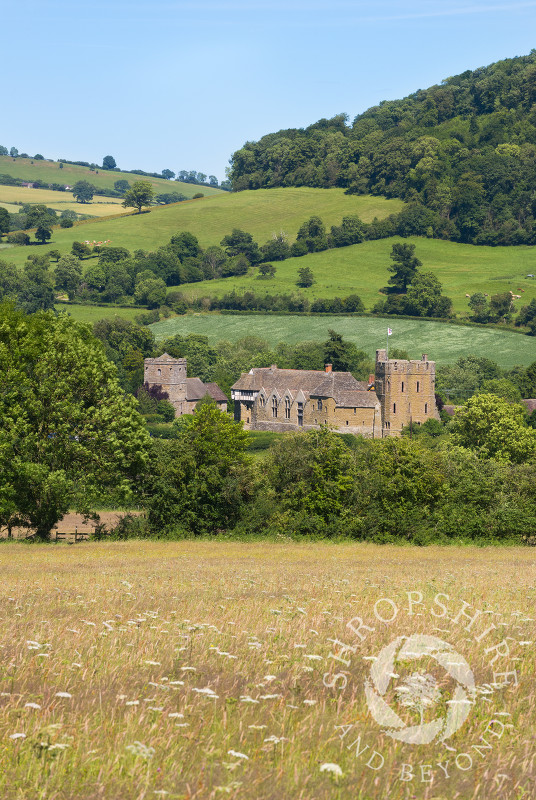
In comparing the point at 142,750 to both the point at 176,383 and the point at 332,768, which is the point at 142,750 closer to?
the point at 332,768

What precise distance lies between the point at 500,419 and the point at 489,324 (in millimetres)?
79909

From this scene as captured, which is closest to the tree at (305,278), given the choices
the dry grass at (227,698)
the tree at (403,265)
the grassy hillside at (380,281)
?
the grassy hillside at (380,281)

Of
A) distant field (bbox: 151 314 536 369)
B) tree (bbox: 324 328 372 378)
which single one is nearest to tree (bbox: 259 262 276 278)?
distant field (bbox: 151 314 536 369)

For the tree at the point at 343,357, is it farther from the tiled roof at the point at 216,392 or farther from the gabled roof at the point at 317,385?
the tiled roof at the point at 216,392

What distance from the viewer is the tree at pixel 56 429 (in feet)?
128

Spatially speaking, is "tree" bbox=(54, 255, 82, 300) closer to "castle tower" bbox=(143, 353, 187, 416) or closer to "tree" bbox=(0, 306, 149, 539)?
"castle tower" bbox=(143, 353, 187, 416)

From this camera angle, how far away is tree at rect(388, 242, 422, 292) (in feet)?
604

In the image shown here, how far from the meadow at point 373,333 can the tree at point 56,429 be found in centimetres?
10638

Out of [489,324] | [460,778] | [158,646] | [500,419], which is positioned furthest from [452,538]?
[489,324]

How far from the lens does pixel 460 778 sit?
7094 millimetres

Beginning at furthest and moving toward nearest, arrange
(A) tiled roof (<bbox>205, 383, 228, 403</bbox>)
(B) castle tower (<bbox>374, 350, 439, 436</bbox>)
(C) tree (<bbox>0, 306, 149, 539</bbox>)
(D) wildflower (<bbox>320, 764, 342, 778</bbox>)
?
(A) tiled roof (<bbox>205, 383, 228, 403</bbox>) → (B) castle tower (<bbox>374, 350, 439, 436</bbox>) → (C) tree (<bbox>0, 306, 149, 539</bbox>) → (D) wildflower (<bbox>320, 764, 342, 778</bbox>)

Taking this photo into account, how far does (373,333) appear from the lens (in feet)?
525

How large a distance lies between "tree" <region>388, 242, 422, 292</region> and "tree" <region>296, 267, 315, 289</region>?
1644 cm

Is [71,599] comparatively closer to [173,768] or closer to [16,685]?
[16,685]
